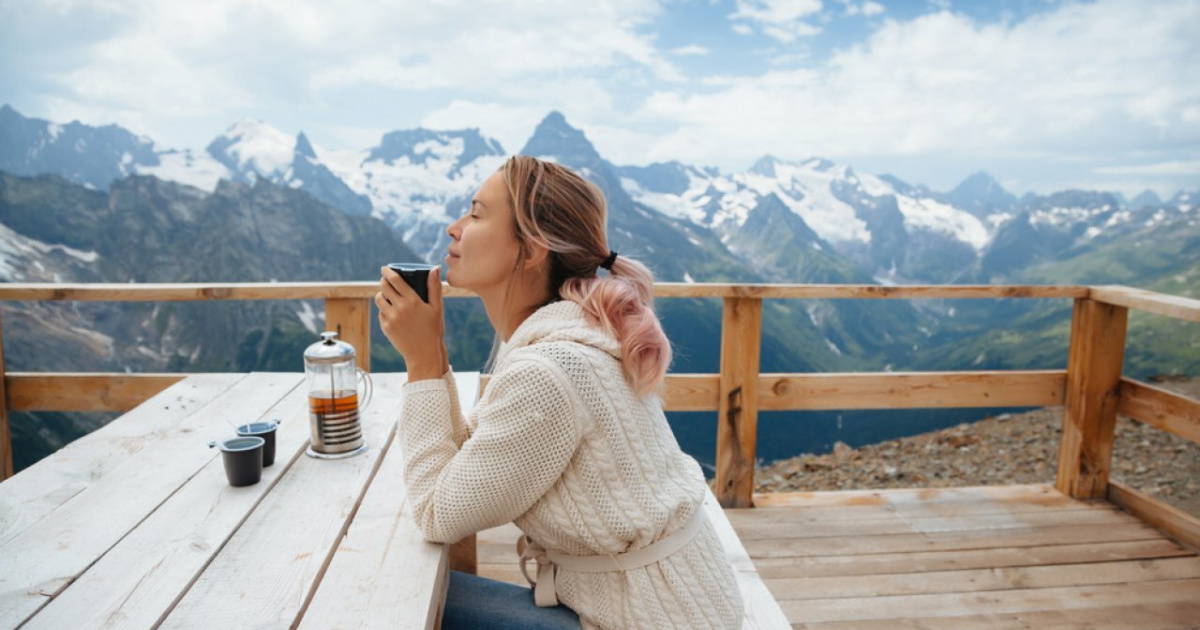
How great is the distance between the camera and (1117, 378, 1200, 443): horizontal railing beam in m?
2.86

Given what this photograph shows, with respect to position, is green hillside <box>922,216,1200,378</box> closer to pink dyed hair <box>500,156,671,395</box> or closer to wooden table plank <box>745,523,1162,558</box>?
wooden table plank <box>745,523,1162,558</box>

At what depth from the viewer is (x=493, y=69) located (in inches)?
5517

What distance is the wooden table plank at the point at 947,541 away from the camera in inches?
110

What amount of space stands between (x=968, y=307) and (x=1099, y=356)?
506 feet

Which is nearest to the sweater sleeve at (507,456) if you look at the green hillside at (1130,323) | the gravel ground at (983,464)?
the gravel ground at (983,464)

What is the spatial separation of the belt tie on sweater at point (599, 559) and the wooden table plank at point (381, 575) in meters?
0.18

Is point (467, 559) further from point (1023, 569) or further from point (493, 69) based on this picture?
point (493, 69)

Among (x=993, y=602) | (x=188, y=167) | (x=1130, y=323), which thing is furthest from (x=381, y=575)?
(x=188, y=167)

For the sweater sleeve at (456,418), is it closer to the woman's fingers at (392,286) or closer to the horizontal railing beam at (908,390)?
the woman's fingers at (392,286)

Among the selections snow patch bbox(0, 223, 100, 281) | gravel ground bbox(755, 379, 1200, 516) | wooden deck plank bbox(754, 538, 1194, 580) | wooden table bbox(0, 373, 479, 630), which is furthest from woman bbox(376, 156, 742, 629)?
snow patch bbox(0, 223, 100, 281)

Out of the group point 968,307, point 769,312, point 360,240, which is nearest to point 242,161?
point 360,240

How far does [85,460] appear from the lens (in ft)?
4.72

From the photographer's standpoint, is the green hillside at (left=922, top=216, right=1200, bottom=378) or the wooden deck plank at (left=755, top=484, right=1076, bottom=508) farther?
the green hillside at (left=922, top=216, right=1200, bottom=378)

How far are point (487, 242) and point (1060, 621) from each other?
2267 mm
